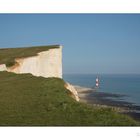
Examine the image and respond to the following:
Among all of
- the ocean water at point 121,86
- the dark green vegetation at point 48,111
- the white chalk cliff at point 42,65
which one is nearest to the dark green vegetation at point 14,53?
the white chalk cliff at point 42,65

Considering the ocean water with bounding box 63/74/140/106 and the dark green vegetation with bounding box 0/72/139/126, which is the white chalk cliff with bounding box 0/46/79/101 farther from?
the dark green vegetation with bounding box 0/72/139/126

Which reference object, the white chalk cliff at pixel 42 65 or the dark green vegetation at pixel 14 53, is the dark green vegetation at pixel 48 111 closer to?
the white chalk cliff at pixel 42 65

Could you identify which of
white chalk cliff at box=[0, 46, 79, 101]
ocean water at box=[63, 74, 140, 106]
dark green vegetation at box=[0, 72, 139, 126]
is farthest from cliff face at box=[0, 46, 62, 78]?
dark green vegetation at box=[0, 72, 139, 126]

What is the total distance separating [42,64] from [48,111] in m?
15.0

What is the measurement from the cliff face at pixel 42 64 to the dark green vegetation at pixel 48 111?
32.9 ft

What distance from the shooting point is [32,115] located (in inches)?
387

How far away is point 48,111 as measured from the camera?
1026cm

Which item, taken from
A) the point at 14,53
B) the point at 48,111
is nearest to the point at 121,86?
the point at 14,53

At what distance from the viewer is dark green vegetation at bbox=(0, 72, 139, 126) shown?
916cm

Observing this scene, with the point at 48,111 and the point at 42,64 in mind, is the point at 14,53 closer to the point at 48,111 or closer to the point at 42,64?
the point at 42,64

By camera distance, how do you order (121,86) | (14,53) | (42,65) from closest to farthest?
(42,65) → (14,53) → (121,86)

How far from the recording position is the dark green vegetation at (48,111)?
30.1 feet
